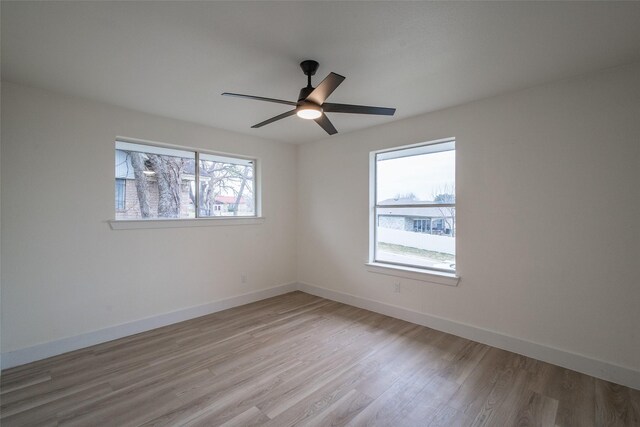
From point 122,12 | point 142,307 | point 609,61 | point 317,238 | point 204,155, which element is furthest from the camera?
point 317,238

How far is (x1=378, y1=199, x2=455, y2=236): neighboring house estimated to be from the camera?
129 inches

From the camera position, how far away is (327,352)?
9.01ft

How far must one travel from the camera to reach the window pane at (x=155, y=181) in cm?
324

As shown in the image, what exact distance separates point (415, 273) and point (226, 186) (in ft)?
9.20

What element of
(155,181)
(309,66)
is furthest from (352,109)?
(155,181)

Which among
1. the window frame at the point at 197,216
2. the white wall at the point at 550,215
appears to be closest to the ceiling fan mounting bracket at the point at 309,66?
the white wall at the point at 550,215

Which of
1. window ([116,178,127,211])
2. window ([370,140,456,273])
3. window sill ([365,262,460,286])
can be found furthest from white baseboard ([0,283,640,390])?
window ([116,178,127,211])

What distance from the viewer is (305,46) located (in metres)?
1.99

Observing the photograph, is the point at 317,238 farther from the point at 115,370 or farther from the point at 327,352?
the point at 115,370

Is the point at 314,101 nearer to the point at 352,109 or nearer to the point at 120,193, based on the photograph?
the point at 352,109

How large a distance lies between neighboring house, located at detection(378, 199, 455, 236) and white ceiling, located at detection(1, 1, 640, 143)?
1234mm

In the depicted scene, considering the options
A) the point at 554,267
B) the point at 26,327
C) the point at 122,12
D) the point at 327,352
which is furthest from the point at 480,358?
the point at 26,327

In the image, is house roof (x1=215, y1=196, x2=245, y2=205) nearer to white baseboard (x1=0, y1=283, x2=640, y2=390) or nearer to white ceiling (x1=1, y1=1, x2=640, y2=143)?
white baseboard (x1=0, y1=283, x2=640, y2=390)

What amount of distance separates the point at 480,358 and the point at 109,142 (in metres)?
4.25
